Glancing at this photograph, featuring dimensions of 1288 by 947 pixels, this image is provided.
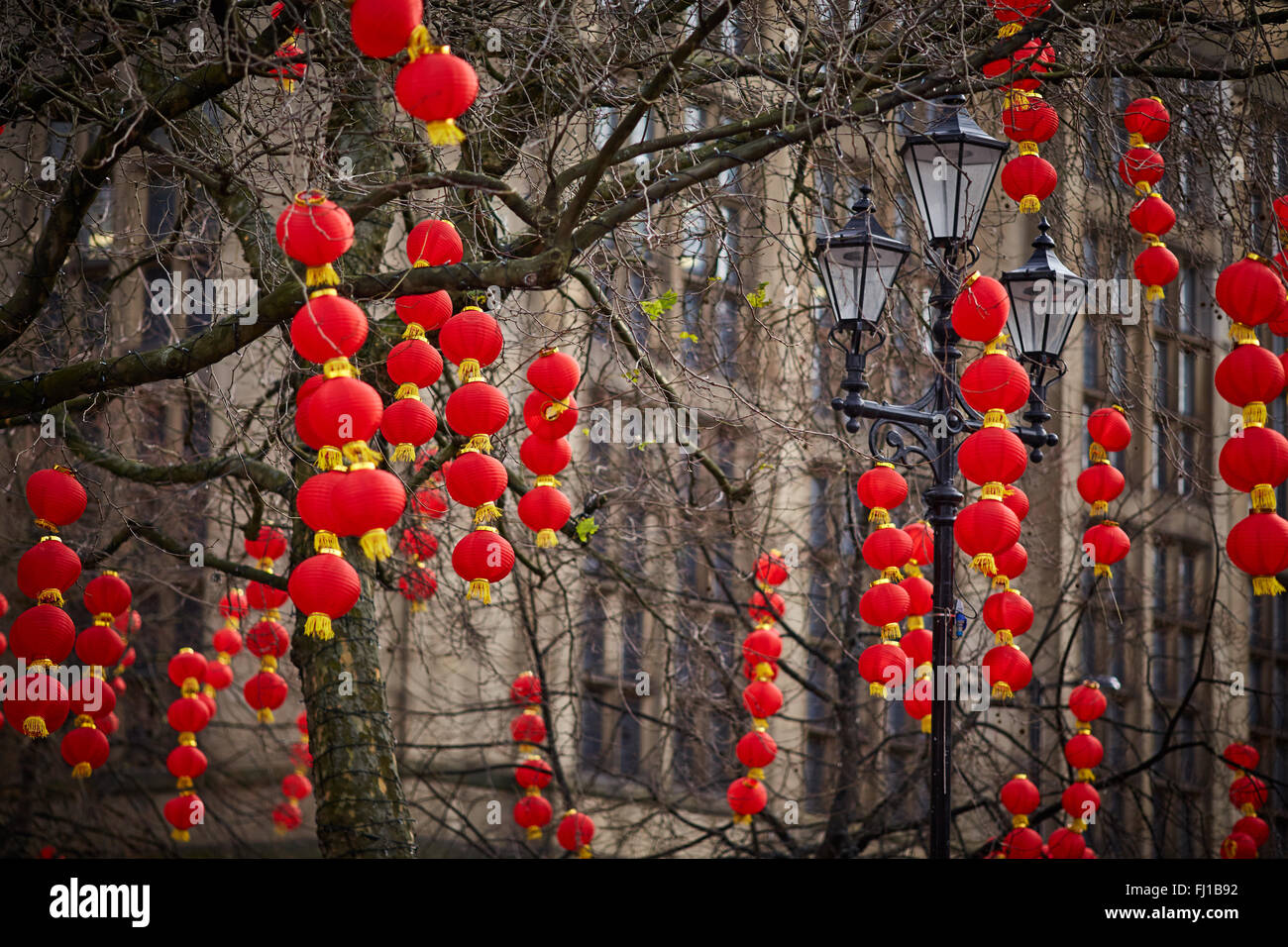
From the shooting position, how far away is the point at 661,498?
994 cm

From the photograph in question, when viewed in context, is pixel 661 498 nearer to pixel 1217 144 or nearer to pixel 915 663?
pixel 915 663

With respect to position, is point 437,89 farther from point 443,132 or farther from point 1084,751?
point 1084,751

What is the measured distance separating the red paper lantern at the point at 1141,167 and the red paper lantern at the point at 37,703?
16.7 feet

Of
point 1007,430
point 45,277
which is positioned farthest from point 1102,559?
point 45,277

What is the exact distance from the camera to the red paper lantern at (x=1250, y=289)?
20.3 ft

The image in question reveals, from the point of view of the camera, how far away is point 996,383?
660 cm

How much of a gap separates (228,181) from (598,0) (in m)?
1.78

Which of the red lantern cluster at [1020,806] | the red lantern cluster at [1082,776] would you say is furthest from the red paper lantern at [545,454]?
the red lantern cluster at [1082,776]

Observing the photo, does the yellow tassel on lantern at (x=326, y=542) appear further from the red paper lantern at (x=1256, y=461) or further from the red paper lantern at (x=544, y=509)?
the red paper lantern at (x=1256, y=461)

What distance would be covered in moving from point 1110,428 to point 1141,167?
1.54m

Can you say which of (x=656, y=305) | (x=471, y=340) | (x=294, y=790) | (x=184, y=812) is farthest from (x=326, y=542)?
(x=294, y=790)

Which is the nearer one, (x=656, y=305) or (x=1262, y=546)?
(x=1262, y=546)

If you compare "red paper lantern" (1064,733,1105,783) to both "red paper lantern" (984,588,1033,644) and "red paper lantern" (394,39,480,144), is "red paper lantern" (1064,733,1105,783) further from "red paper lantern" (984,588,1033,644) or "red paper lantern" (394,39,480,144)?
"red paper lantern" (394,39,480,144)

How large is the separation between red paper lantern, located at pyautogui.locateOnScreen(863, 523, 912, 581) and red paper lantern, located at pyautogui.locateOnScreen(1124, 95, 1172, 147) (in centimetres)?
224
